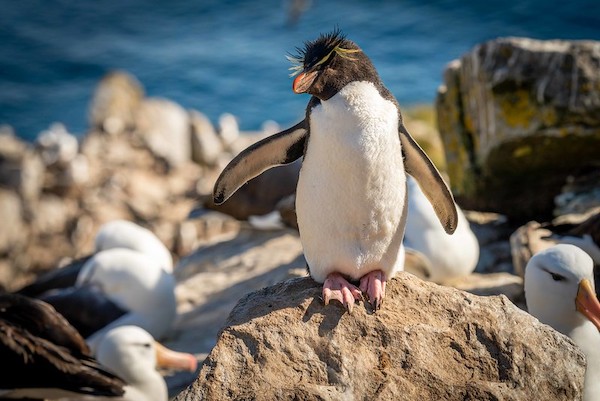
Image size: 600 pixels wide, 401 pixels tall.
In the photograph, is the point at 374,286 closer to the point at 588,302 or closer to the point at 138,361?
the point at 588,302

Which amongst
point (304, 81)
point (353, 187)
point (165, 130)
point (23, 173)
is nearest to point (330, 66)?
point (304, 81)

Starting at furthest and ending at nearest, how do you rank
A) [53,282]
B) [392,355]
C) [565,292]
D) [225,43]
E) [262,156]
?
1. [225,43]
2. [53,282]
3. [565,292]
4. [262,156]
5. [392,355]

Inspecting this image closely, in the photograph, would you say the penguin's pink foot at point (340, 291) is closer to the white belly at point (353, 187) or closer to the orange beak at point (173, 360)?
the white belly at point (353, 187)

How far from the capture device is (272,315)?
3975 millimetres

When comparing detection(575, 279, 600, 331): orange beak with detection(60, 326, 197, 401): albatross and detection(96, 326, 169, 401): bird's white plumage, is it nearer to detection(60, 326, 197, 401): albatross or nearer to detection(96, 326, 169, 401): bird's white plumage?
detection(60, 326, 197, 401): albatross

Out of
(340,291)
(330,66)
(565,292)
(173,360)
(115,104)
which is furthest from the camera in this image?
(115,104)

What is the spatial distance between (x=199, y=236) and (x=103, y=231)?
8.80 feet

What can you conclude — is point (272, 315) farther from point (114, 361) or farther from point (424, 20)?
point (424, 20)

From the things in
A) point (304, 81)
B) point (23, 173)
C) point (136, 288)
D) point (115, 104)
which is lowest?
point (115, 104)

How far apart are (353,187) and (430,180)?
2.32ft

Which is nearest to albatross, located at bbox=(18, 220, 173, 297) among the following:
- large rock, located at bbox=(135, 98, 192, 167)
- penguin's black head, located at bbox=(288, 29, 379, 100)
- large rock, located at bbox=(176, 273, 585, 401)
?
large rock, located at bbox=(176, 273, 585, 401)

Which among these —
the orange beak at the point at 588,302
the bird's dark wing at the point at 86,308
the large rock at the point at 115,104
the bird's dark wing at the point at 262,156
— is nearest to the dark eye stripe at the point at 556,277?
the orange beak at the point at 588,302

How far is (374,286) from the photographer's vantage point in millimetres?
4121

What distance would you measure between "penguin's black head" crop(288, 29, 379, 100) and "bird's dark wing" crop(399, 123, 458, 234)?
1.75 ft
